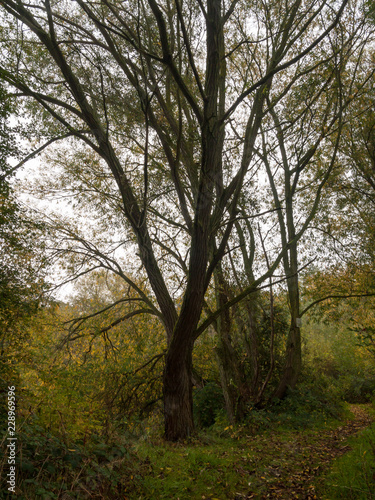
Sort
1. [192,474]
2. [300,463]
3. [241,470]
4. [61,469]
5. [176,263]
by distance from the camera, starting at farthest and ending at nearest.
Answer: [176,263]
[300,463]
[241,470]
[192,474]
[61,469]

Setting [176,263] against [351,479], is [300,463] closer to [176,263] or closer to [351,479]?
[351,479]

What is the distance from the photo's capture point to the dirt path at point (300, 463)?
3.71m

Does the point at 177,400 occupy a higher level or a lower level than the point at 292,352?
lower

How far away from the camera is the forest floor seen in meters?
3.52

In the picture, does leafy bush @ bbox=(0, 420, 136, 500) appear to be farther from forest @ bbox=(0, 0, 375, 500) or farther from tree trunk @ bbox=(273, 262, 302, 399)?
tree trunk @ bbox=(273, 262, 302, 399)

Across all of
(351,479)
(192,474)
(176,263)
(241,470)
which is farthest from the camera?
(176,263)

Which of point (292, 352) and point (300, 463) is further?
point (292, 352)

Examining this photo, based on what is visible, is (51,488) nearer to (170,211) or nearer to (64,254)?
(64,254)

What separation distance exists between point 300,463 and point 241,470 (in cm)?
109

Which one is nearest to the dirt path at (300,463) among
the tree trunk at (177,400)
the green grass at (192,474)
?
the green grass at (192,474)

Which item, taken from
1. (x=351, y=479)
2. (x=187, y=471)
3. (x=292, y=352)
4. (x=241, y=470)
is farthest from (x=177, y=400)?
(x=292, y=352)

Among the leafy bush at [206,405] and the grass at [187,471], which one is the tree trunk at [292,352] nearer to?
the leafy bush at [206,405]

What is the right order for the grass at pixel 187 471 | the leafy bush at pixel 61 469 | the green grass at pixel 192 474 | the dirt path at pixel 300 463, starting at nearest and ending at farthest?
the leafy bush at pixel 61 469, the grass at pixel 187 471, the green grass at pixel 192 474, the dirt path at pixel 300 463

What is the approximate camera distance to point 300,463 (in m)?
4.78
